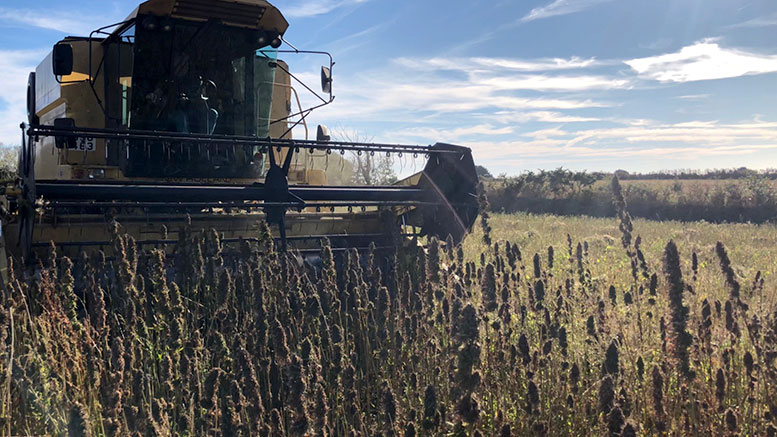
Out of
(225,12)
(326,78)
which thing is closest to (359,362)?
(326,78)

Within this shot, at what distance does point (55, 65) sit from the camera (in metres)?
5.97

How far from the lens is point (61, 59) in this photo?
596cm

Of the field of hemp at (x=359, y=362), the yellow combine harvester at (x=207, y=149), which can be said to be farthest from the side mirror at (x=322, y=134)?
the field of hemp at (x=359, y=362)

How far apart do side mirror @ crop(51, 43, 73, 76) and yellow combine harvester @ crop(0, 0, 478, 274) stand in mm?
12

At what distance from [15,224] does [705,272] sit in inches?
303

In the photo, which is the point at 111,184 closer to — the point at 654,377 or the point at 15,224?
the point at 15,224

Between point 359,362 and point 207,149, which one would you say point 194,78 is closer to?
point 207,149

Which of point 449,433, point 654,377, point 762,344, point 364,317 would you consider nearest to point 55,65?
point 364,317

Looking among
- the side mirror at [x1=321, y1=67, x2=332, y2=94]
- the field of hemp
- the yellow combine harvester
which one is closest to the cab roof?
the yellow combine harvester

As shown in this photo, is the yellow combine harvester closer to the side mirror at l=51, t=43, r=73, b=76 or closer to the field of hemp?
the side mirror at l=51, t=43, r=73, b=76

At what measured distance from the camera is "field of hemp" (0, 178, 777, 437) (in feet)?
8.86

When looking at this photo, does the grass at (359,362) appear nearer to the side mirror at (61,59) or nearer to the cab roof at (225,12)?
the side mirror at (61,59)

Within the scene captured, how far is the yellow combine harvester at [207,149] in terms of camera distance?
5.91m

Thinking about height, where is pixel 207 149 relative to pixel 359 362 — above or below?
above
